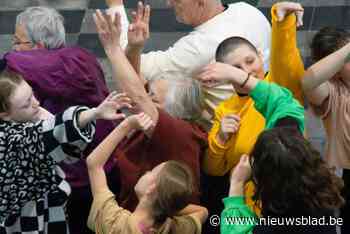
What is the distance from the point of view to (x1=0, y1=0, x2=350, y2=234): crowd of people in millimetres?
3482

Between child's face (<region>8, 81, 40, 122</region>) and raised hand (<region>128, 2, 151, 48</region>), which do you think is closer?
child's face (<region>8, 81, 40, 122</region>)

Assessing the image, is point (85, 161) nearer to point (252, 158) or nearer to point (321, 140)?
point (252, 158)

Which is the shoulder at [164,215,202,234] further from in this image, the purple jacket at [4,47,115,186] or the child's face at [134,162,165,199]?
the purple jacket at [4,47,115,186]

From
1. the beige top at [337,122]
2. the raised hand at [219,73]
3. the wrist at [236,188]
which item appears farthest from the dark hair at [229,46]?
the wrist at [236,188]

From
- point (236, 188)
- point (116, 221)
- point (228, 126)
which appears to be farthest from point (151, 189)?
point (228, 126)

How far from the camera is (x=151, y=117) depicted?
3.87 metres

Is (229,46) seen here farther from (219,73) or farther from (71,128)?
(71,128)

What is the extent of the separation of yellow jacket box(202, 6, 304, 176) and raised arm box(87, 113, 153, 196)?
0.33 meters

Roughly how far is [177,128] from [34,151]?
0.55 meters

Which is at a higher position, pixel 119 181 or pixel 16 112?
pixel 16 112

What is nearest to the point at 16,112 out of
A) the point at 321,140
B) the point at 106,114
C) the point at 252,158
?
the point at 106,114

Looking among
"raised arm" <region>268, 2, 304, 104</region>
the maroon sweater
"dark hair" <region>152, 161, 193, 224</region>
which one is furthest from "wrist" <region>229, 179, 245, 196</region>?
"raised arm" <region>268, 2, 304, 104</region>

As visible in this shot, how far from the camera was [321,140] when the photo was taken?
5.58m

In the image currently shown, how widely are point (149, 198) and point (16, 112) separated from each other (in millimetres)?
575
